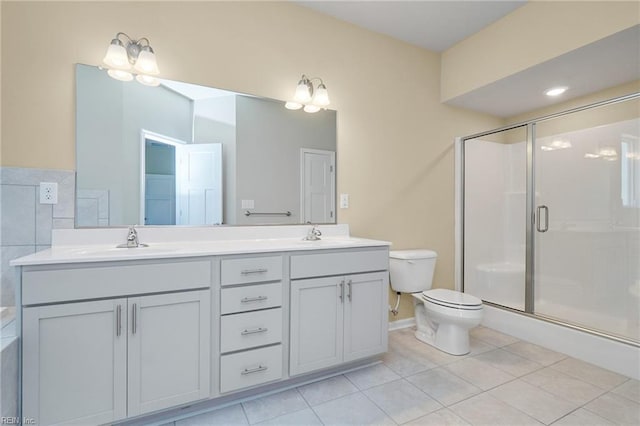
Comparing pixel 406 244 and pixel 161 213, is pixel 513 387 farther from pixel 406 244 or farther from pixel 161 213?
pixel 161 213

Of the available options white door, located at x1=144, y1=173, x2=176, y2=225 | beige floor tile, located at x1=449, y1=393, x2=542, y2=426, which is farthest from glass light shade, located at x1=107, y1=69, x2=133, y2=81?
beige floor tile, located at x1=449, y1=393, x2=542, y2=426

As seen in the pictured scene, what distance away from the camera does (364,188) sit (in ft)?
8.10

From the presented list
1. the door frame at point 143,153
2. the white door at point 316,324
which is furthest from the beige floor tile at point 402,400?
the door frame at point 143,153

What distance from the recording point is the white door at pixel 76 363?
115 centimetres

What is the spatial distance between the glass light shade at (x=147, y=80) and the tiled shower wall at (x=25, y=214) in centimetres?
66

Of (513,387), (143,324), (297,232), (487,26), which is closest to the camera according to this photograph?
(143,324)

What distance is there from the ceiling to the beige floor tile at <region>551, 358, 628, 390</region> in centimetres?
207

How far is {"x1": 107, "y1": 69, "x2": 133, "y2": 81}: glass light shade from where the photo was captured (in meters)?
1.67

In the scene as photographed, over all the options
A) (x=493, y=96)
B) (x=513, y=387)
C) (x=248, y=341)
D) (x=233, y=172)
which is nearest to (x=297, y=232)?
(x=233, y=172)

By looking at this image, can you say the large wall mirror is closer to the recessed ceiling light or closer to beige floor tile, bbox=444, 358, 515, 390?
beige floor tile, bbox=444, 358, 515, 390

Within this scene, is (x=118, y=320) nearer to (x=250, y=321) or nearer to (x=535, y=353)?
(x=250, y=321)

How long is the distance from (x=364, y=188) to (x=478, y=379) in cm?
152

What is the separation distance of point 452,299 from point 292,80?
2013 mm

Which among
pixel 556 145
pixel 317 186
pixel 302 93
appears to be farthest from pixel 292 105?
pixel 556 145
